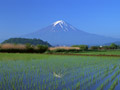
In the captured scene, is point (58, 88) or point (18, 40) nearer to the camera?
point (58, 88)

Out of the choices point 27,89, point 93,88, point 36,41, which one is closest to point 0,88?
point 27,89

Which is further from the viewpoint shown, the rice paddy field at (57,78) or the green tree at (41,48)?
the green tree at (41,48)

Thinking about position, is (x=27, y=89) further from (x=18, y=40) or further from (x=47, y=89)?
(x=18, y=40)

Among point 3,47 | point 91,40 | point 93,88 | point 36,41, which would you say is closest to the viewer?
point 93,88

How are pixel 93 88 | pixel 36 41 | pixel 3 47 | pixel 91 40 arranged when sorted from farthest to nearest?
pixel 91 40
pixel 36 41
pixel 3 47
pixel 93 88

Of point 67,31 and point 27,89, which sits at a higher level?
point 67,31

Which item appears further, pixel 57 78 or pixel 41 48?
pixel 41 48

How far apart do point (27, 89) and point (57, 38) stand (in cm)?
12676

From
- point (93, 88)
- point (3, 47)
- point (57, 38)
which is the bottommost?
point (93, 88)

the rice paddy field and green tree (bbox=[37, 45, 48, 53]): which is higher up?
green tree (bbox=[37, 45, 48, 53])

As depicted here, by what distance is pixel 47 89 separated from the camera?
15.4 ft

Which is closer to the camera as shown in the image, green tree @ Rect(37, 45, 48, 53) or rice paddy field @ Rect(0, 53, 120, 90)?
rice paddy field @ Rect(0, 53, 120, 90)

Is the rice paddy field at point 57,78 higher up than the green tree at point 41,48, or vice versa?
the green tree at point 41,48

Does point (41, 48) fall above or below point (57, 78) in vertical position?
above
